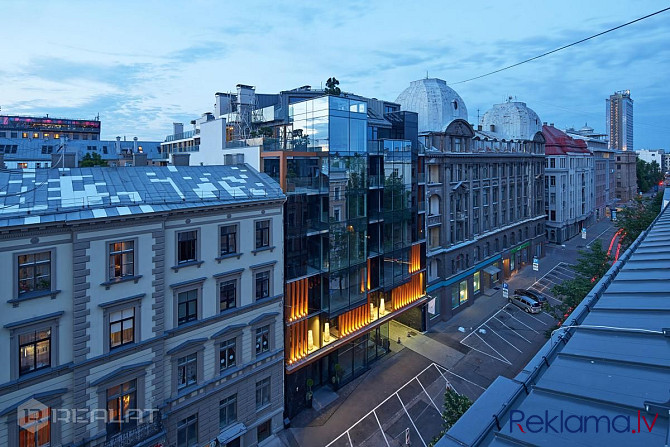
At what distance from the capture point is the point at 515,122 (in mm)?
61469

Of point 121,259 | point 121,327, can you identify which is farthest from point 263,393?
point 121,259

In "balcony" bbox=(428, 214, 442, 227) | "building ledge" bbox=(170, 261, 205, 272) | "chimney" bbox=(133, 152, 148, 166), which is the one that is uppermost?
"chimney" bbox=(133, 152, 148, 166)

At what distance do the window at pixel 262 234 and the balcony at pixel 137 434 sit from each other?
10.8 metres

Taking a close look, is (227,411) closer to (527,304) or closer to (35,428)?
(35,428)

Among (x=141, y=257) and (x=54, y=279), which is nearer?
(x=54, y=279)

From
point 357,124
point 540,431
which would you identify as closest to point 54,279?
point 540,431

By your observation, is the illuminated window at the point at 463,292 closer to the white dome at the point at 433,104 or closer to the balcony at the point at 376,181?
the white dome at the point at 433,104

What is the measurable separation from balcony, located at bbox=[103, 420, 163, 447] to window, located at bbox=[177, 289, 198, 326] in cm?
496

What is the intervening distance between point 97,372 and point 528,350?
33750mm

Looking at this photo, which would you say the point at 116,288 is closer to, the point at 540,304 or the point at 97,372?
the point at 97,372

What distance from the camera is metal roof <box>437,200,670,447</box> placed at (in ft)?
19.2

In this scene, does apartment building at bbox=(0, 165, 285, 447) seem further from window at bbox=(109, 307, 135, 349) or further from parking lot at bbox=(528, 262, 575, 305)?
parking lot at bbox=(528, 262, 575, 305)

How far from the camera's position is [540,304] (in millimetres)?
44469

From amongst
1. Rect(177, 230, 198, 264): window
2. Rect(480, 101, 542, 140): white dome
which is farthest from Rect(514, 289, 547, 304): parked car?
Rect(177, 230, 198, 264): window
